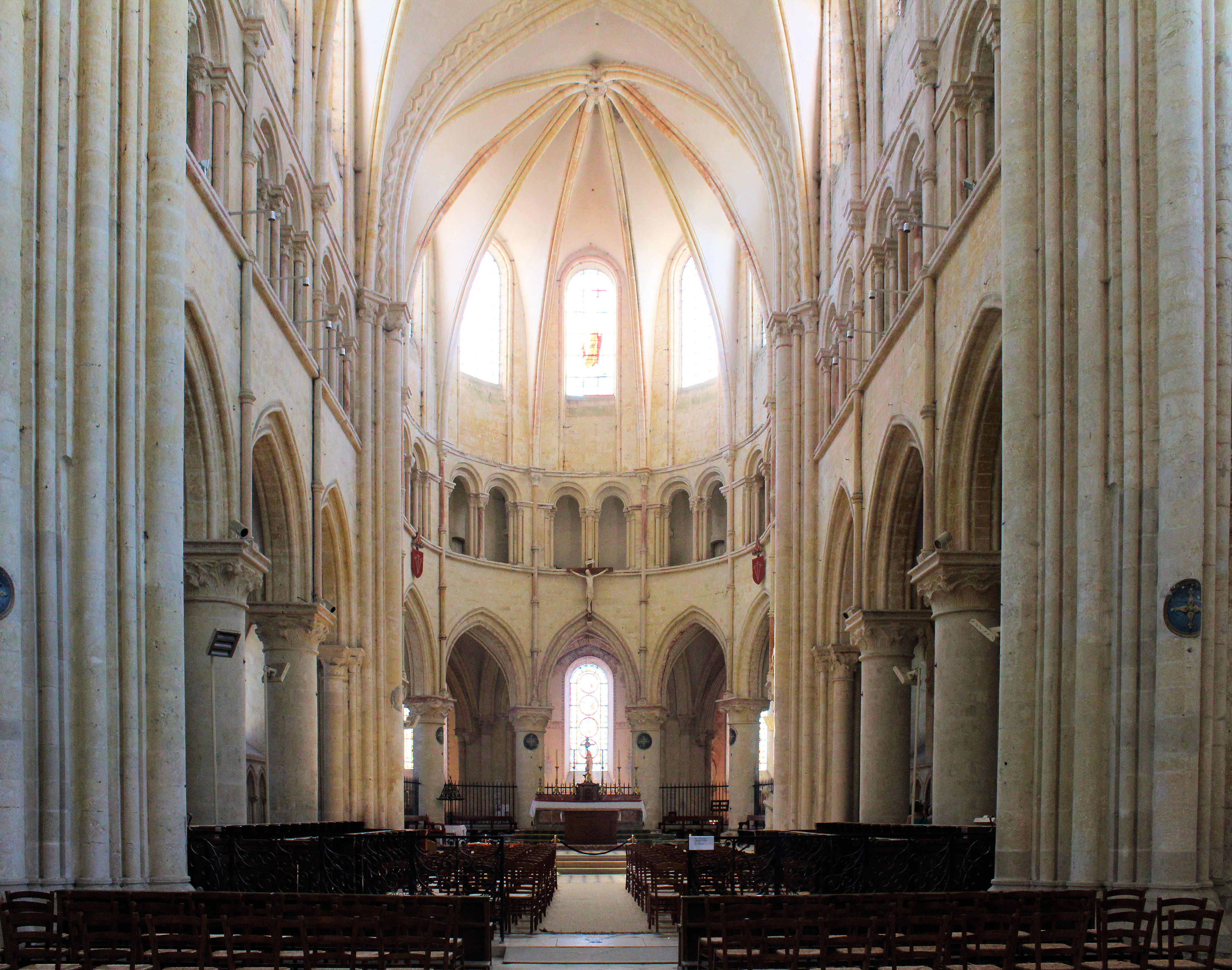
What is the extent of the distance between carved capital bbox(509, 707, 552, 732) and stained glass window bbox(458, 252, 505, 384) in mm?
9159

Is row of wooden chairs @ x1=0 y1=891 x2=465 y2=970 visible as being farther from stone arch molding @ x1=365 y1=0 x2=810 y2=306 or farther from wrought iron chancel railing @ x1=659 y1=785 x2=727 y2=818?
wrought iron chancel railing @ x1=659 y1=785 x2=727 y2=818

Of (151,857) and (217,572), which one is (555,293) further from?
(151,857)

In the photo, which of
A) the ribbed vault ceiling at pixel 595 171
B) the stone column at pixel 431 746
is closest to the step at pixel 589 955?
the ribbed vault ceiling at pixel 595 171

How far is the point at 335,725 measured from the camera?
1075 inches

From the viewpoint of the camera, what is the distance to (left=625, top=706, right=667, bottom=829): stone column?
1547 inches

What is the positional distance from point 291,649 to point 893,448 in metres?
9.91

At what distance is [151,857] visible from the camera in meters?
12.7

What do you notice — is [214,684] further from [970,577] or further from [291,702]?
[970,577]

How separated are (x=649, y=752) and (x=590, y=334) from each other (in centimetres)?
1204

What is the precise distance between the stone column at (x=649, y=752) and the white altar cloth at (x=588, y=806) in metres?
4.40

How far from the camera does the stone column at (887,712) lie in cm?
2338

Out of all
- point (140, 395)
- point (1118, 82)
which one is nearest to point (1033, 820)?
point (1118, 82)

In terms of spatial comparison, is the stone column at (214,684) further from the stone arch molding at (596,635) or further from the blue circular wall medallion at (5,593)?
the stone arch molding at (596,635)

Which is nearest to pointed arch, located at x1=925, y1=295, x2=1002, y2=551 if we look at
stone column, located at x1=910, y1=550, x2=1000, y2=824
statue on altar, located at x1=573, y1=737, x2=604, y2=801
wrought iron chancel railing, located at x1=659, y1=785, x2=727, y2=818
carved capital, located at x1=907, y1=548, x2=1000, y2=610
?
carved capital, located at x1=907, y1=548, x2=1000, y2=610
